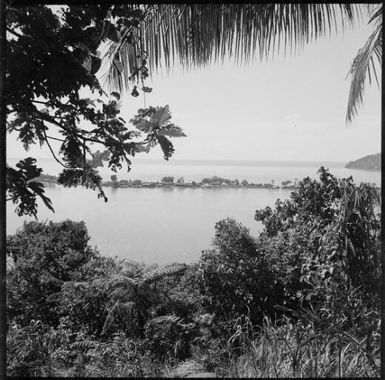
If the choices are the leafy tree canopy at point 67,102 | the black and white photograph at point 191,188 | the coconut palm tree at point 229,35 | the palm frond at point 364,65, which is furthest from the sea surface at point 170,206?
the leafy tree canopy at point 67,102

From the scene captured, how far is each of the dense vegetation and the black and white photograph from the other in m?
0.01

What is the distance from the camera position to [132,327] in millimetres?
2645

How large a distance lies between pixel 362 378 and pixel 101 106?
1.61 metres

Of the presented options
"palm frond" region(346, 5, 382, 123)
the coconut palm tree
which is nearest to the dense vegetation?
"palm frond" region(346, 5, 382, 123)

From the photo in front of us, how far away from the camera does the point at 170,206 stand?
8.38ft

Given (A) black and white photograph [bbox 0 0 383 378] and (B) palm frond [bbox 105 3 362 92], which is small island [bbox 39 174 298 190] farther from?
(B) palm frond [bbox 105 3 362 92]

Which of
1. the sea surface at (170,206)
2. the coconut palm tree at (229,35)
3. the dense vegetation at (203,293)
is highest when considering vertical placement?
the coconut palm tree at (229,35)

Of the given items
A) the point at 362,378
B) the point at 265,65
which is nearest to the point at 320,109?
the point at 265,65

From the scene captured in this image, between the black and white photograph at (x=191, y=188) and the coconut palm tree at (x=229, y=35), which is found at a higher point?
the coconut palm tree at (x=229, y=35)

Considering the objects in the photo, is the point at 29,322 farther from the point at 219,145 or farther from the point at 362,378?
the point at 362,378

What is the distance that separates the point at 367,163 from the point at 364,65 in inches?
19.6

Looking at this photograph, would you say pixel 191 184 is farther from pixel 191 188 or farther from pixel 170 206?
pixel 170 206

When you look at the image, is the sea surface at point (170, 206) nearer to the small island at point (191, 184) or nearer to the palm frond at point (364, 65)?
the small island at point (191, 184)

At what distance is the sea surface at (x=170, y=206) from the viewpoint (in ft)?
7.91
